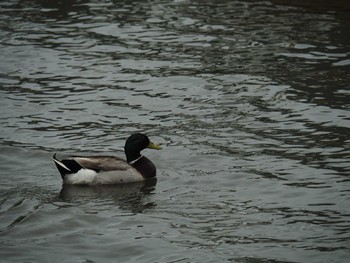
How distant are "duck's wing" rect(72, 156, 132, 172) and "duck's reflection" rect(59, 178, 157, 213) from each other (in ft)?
0.84

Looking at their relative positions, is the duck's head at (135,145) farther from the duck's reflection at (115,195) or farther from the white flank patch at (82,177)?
the white flank patch at (82,177)

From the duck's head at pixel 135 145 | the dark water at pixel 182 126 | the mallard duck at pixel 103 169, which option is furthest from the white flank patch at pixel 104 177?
the duck's head at pixel 135 145

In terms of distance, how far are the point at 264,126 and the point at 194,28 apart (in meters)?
6.44

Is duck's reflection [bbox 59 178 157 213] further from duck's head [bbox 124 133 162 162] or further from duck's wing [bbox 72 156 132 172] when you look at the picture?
duck's head [bbox 124 133 162 162]

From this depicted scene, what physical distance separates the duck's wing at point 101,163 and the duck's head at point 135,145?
0.30 m

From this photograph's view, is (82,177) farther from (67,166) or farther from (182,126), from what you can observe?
(182,126)

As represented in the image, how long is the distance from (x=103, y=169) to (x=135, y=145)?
2.33ft

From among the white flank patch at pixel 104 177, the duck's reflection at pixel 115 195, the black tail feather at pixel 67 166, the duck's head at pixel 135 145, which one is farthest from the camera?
the duck's head at pixel 135 145

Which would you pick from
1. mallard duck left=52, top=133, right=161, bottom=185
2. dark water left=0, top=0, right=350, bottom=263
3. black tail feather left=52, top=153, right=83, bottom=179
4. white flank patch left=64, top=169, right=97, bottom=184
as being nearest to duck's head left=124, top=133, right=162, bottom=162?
mallard duck left=52, top=133, right=161, bottom=185

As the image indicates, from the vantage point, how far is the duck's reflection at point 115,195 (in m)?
12.5

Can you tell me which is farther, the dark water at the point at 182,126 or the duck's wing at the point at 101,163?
the duck's wing at the point at 101,163

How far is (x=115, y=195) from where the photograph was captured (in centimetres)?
1300

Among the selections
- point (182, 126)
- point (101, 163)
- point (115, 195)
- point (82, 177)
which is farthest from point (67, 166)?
point (182, 126)

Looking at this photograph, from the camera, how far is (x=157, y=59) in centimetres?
1922
